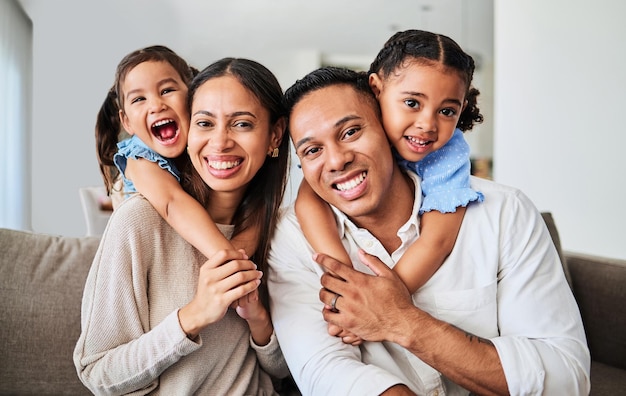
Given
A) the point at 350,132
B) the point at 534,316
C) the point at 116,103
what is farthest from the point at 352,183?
the point at 116,103

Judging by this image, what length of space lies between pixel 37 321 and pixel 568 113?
3456mm

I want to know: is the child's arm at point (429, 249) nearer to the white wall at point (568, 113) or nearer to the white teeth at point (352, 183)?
the white teeth at point (352, 183)

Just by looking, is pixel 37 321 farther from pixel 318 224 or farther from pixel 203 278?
pixel 318 224

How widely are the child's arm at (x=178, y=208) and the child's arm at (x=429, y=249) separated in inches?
16.6

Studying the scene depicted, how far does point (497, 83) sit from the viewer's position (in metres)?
4.48

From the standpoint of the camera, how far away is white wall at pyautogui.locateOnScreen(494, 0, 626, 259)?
341cm

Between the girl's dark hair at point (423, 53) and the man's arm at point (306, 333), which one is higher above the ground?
the girl's dark hair at point (423, 53)

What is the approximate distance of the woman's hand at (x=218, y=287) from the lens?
1157 millimetres

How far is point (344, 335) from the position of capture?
4.11 ft

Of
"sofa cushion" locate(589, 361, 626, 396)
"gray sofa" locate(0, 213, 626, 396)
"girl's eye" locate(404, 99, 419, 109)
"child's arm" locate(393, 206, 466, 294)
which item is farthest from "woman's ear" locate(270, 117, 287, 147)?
"sofa cushion" locate(589, 361, 626, 396)

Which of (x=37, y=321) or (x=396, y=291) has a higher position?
(x=396, y=291)

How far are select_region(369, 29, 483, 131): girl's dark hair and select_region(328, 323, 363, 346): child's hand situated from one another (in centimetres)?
68

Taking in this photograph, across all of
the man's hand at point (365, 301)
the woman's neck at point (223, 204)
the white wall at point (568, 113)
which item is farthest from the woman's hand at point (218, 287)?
the white wall at point (568, 113)

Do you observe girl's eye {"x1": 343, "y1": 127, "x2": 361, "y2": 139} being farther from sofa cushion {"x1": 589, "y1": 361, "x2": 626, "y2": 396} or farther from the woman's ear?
sofa cushion {"x1": 589, "y1": 361, "x2": 626, "y2": 396}
